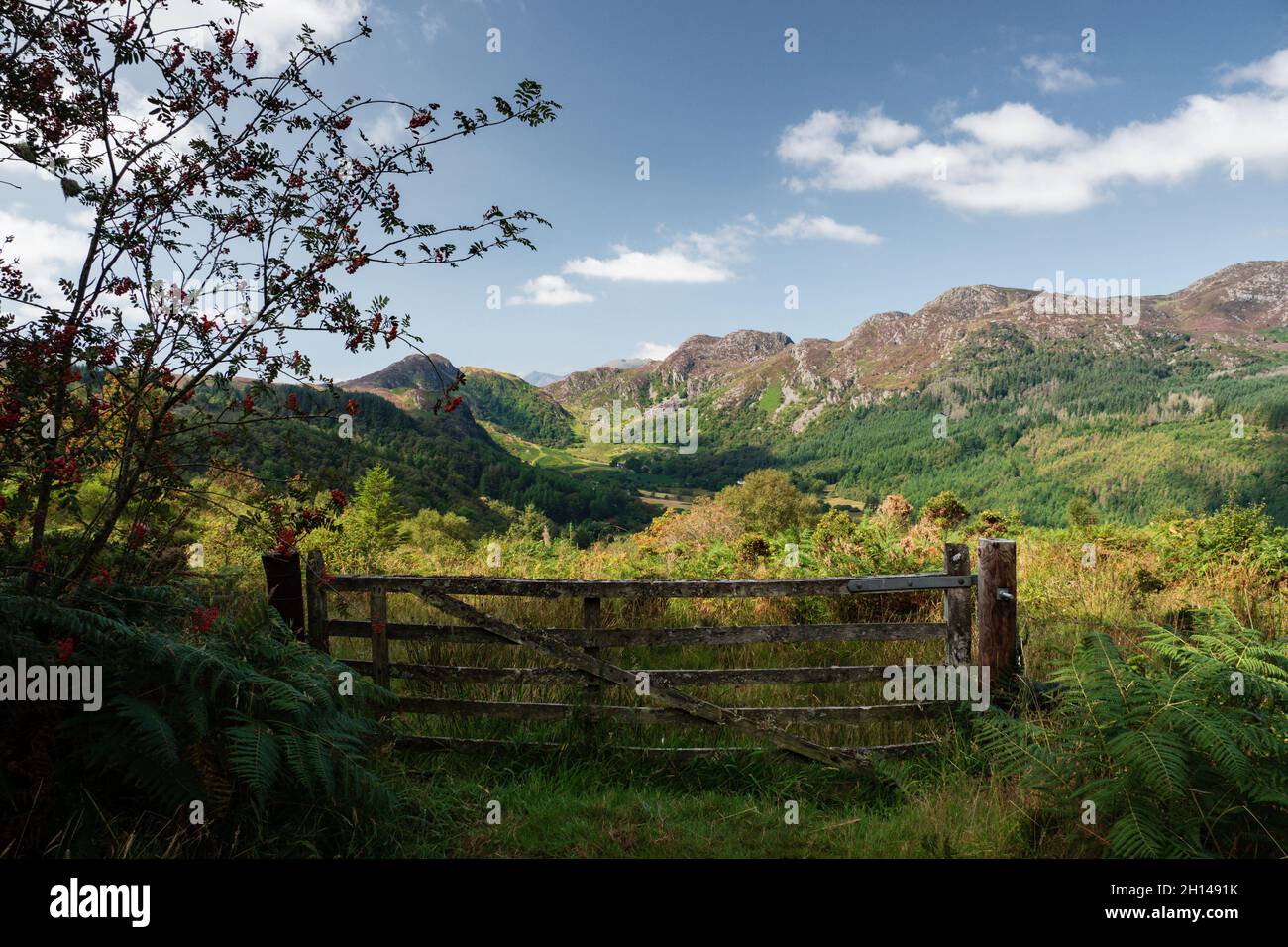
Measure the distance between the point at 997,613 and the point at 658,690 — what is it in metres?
2.90

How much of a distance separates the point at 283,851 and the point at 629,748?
8.36 feet

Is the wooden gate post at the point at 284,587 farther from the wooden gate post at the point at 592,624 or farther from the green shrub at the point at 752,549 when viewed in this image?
the green shrub at the point at 752,549

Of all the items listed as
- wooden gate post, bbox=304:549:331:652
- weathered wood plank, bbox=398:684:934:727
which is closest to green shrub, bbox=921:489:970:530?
weathered wood plank, bbox=398:684:934:727

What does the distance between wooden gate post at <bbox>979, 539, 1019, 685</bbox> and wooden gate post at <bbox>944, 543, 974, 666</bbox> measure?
113mm

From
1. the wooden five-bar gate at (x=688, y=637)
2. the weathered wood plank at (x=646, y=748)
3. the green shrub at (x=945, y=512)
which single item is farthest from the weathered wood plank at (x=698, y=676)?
the green shrub at (x=945, y=512)

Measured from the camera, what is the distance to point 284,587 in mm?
5801

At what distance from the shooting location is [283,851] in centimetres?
358

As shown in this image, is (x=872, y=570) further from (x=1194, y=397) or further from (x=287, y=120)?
(x=1194, y=397)

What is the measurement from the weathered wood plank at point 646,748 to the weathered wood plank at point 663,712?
211mm

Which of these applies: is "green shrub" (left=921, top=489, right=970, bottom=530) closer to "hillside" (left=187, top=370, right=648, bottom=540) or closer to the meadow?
the meadow

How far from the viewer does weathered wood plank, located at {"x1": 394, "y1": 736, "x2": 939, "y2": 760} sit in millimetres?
5328

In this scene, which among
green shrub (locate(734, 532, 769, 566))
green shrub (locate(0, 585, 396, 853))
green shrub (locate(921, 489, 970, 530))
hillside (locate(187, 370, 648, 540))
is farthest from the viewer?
hillside (locate(187, 370, 648, 540))

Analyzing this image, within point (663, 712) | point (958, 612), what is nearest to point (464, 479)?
point (663, 712)
